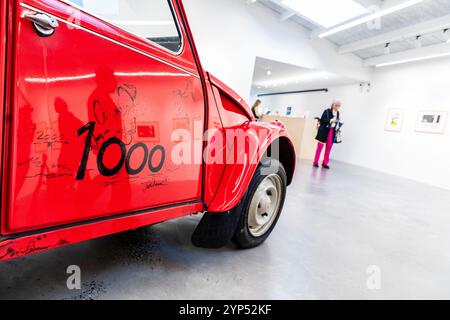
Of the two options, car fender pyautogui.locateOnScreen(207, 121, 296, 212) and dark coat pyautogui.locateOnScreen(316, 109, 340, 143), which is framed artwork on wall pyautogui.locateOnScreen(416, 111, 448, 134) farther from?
car fender pyautogui.locateOnScreen(207, 121, 296, 212)

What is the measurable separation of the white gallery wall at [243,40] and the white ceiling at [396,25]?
28 centimetres

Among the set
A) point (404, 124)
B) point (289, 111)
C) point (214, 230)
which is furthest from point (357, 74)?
point (214, 230)

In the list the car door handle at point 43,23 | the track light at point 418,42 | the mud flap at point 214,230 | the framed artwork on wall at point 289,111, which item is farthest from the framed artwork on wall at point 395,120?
the car door handle at point 43,23

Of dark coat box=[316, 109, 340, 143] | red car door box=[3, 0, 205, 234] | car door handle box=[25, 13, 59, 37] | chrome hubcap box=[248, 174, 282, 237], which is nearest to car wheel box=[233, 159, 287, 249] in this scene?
chrome hubcap box=[248, 174, 282, 237]

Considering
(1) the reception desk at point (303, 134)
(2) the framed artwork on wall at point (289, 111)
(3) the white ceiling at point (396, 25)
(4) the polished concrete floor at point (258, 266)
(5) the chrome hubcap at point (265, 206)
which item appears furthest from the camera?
(2) the framed artwork on wall at point (289, 111)

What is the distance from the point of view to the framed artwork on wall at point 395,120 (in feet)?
23.7

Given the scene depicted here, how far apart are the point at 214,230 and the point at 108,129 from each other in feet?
2.72

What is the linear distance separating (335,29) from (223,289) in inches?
262

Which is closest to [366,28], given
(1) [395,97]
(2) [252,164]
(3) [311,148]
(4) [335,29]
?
(4) [335,29]

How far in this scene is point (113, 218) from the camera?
3.47 feet

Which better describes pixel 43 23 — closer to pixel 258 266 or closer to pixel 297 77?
pixel 258 266

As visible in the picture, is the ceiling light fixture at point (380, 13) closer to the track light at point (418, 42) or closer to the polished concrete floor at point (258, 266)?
the track light at point (418, 42)

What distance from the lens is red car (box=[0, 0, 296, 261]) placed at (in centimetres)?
76
